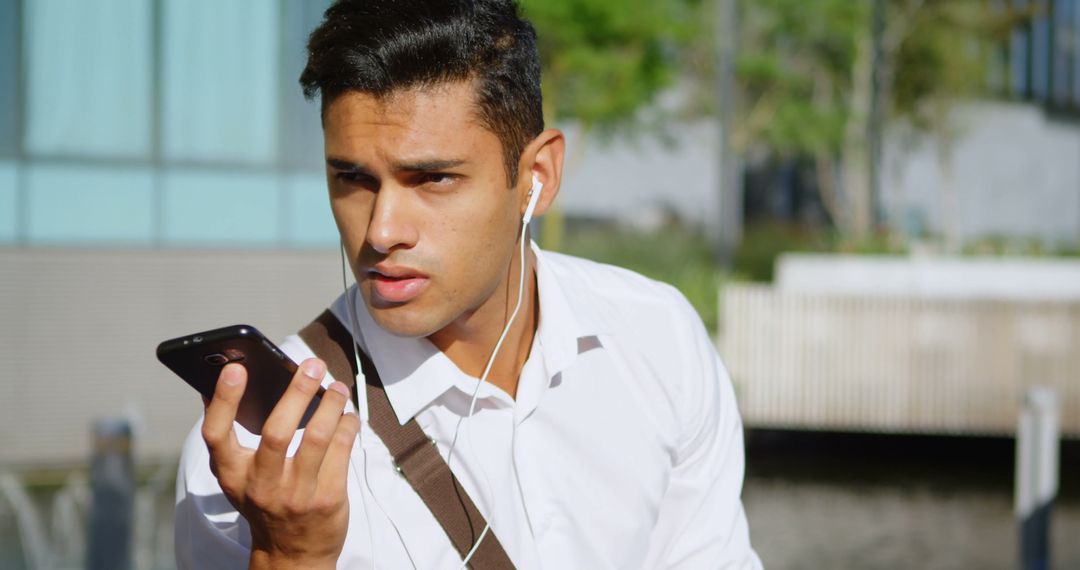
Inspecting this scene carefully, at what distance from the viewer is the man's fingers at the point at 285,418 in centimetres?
155

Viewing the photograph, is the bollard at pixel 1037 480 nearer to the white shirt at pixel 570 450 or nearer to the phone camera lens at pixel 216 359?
the white shirt at pixel 570 450

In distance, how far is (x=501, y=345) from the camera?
2.14m

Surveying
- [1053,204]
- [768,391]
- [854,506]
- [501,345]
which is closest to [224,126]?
[768,391]

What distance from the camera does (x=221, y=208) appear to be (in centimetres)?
1164

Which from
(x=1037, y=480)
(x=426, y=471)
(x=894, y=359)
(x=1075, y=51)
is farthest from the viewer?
(x=1075, y=51)

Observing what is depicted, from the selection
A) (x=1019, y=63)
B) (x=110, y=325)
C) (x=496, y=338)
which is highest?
(x=1019, y=63)

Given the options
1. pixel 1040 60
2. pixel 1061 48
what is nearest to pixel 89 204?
pixel 1040 60

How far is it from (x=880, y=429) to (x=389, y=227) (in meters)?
10.9

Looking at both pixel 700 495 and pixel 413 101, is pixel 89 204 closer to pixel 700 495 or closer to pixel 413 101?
pixel 700 495

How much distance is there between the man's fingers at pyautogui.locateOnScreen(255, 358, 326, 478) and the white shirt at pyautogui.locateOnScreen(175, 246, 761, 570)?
261mm

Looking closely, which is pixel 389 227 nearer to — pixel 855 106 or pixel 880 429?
pixel 880 429

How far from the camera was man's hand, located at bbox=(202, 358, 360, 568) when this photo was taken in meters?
1.57

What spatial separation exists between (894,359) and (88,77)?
7.29 metres

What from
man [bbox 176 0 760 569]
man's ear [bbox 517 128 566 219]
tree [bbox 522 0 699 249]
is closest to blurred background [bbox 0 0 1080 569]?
tree [bbox 522 0 699 249]
